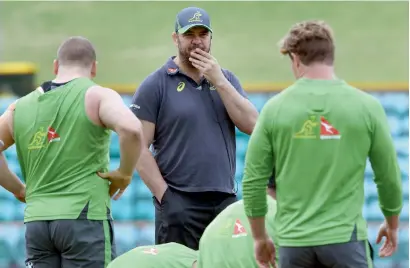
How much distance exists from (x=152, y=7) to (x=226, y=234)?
44.4 feet

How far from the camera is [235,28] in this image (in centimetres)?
1942

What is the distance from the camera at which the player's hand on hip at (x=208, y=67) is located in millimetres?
7219

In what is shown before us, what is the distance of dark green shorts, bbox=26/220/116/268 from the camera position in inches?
261

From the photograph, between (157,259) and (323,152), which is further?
(157,259)

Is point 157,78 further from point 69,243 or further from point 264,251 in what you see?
point 264,251

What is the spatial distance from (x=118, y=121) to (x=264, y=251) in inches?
50.2

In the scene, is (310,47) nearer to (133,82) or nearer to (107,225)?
(107,225)

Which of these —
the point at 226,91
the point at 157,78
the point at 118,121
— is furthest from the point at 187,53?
the point at 118,121

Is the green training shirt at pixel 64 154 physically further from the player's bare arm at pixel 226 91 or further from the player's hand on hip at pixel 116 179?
the player's bare arm at pixel 226 91

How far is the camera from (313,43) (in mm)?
5520

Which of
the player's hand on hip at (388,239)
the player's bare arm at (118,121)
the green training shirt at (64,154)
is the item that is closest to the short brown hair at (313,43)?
the player's hand on hip at (388,239)

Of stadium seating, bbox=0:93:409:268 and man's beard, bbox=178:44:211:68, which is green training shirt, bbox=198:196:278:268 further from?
stadium seating, bbox=0:93:409:268

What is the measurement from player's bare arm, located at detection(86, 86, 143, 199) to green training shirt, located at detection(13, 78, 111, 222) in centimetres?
6

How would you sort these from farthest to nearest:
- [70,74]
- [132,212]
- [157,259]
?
[132,212], [70,74], [157,259]
